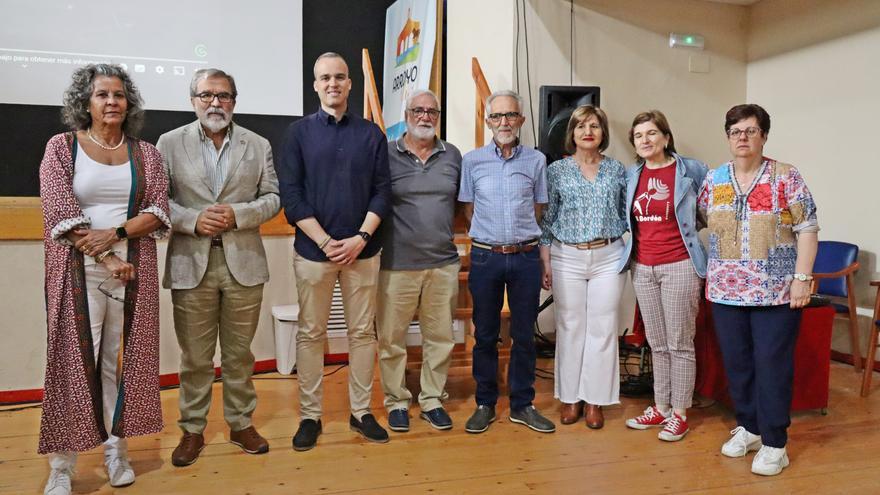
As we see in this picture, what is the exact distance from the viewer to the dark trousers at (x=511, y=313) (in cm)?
295

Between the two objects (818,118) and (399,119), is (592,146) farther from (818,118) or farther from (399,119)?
(399,119)

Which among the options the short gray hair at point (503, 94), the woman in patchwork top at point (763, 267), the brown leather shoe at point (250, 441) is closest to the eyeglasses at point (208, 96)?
the short gray hair at point (503, 94)

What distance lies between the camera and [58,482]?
2.36 meters

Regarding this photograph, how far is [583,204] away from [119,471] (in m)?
2.11

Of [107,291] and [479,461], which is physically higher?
[107,291]

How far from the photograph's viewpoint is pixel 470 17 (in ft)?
17.1

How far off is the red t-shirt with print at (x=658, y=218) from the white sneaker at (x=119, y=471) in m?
2.22

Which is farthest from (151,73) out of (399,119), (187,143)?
(187,143)

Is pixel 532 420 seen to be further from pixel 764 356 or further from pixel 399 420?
pixel 764 356

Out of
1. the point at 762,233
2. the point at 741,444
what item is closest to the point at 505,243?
the point at 762,233

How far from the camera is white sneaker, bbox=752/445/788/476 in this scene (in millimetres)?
2596

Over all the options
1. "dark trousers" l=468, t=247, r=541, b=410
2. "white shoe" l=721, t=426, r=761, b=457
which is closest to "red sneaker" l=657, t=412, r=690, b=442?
"white shoe" l=721, t=426, r=761, b=457

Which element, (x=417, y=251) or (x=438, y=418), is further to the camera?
(x=438, y=418)

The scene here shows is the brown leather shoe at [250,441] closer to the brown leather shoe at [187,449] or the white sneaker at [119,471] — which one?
the brown leather shoe at [187,449]
